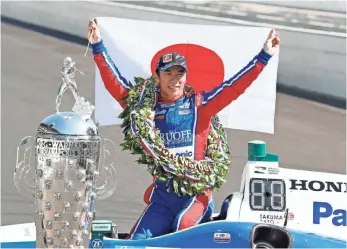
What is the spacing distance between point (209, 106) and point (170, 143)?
0.82ft

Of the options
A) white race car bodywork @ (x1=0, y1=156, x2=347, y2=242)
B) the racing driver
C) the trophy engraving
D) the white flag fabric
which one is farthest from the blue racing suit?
the white flag fabric

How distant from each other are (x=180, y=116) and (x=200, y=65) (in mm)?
885

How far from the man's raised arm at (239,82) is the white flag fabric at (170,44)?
830mm

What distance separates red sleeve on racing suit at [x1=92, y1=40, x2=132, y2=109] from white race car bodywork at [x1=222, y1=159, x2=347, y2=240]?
72 centimetres

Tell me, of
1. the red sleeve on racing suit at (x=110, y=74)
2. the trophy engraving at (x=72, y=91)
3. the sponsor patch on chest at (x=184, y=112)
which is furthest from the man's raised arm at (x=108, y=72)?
the trophy engraving at (x=72, y=91)

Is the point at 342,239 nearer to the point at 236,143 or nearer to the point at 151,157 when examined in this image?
the point at 151,157

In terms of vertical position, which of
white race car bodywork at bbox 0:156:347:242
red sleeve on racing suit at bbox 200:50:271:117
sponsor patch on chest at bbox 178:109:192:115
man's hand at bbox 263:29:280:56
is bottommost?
white race car bodywork at bbox 0:156:347:242

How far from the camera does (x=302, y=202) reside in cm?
326

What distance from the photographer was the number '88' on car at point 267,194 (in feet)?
10.7

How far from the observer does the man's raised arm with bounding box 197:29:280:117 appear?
3.29 meters

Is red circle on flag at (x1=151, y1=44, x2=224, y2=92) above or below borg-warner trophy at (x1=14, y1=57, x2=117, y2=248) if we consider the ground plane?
above

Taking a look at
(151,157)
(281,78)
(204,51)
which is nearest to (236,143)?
(281,78)

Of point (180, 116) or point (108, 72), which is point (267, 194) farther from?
point (108, 72)

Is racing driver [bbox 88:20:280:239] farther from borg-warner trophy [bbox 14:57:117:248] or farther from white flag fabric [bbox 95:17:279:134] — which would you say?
white flag fabric [bbox 95:17:279:134]
